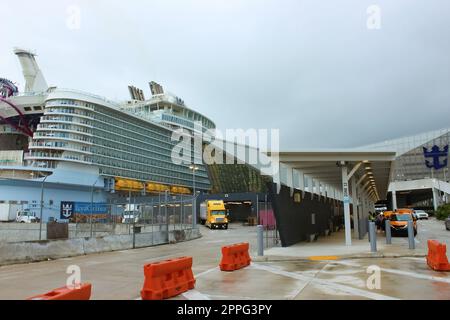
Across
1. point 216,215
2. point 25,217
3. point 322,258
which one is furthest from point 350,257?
point 216,215

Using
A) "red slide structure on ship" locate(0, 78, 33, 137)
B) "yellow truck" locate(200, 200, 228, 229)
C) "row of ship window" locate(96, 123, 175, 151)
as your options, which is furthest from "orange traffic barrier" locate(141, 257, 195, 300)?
"red slide structure on ship" locate(0, 78, 33, 137)

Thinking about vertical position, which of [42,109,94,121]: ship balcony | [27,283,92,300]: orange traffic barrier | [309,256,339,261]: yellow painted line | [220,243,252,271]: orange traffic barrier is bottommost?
[309,256,339,261]: yellow painted line

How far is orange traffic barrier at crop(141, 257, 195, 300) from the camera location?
24.5 feet

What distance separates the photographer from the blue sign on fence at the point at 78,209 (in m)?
21.5

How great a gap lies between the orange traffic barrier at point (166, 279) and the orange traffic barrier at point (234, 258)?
→ 296 cm

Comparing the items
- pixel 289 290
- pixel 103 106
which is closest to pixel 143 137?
pixel 103 106

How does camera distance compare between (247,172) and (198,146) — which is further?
(198,146)

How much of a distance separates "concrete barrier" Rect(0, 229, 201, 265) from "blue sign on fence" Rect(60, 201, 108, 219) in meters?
2.04

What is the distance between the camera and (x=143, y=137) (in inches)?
4082

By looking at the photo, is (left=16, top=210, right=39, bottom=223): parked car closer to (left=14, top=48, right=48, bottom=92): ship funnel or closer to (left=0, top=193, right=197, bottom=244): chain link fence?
(left=0, top=193, right=197, bottom=244): chain link fence

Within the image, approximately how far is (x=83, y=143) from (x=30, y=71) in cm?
4501

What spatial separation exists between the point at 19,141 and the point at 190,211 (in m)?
92.9

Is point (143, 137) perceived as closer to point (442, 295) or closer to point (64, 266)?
point (64, 266)

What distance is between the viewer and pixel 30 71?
112312mm
